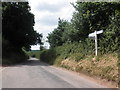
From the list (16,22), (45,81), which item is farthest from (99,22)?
(16,22)

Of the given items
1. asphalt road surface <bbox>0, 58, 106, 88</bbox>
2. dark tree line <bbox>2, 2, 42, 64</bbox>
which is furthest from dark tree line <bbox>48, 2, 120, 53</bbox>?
dark tree line <bbox>2, 2, 42, 64</bbox>

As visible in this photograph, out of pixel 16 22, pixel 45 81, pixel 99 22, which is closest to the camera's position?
pixel 45 81

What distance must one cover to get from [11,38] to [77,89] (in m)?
33.2

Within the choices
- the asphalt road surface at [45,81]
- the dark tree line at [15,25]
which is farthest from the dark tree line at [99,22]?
the dark tree line at [15,25]

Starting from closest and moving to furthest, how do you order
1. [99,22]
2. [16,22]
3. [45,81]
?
[45,81], [99,22], [16,22]

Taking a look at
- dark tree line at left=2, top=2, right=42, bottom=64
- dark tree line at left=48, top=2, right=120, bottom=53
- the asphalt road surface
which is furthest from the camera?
dark tree line at left=2, top=2, right=42, bottom=64

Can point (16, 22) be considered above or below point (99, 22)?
above

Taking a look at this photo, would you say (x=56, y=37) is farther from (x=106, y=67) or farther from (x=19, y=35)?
(x=106, y=67)

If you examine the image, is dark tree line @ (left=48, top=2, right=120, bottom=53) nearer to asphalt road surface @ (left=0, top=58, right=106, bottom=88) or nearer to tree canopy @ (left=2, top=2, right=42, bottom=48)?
asphalt road surface @ (left=0, top=58, right=106, bottom=88)

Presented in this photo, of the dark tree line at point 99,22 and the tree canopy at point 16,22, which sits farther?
the tree canopy at point 16,22

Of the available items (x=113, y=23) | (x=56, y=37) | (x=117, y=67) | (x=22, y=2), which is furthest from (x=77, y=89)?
(x=56, y=37)

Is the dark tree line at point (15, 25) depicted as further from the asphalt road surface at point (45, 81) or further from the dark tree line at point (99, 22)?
the asphalt road surface at point (45, 81)

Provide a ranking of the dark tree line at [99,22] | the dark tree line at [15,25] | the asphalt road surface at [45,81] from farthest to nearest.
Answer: the dark tree line at [15,25] → the dark tree line at [99,22] → the asphalt road surface at [45,81]

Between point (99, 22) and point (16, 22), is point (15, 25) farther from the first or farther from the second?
point (99, 22)
